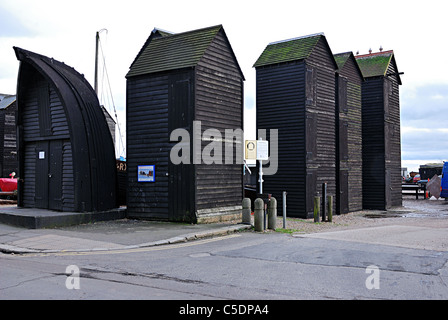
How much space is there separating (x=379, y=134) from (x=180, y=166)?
46.4ft

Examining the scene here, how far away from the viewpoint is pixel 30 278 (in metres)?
6.72

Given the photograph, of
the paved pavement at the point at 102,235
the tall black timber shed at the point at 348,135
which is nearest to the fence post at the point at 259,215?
the paved pavement at the point at 102,235

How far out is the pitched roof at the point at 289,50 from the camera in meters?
19.1

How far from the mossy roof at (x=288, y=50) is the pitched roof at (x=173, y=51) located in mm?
5302

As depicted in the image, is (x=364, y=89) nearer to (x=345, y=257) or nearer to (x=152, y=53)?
(x=152, y=53)

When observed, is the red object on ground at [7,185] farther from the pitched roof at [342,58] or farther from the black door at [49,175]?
the pitched roof at [342,58]

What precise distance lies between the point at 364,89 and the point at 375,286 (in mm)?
20036

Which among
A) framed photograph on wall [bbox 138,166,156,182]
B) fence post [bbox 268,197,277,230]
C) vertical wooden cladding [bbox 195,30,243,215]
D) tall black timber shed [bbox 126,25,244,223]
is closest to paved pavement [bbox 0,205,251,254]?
fence post [bbox 268,197,277,230]

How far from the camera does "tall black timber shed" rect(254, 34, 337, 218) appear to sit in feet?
61.4

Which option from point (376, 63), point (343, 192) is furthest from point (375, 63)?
point (343, 192)

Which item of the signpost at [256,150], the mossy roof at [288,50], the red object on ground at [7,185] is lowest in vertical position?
the red object on ground at [7,185]

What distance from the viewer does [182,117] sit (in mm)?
14008

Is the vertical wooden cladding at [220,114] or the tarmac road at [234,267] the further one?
the vertical wooden cladding at [220,114]
